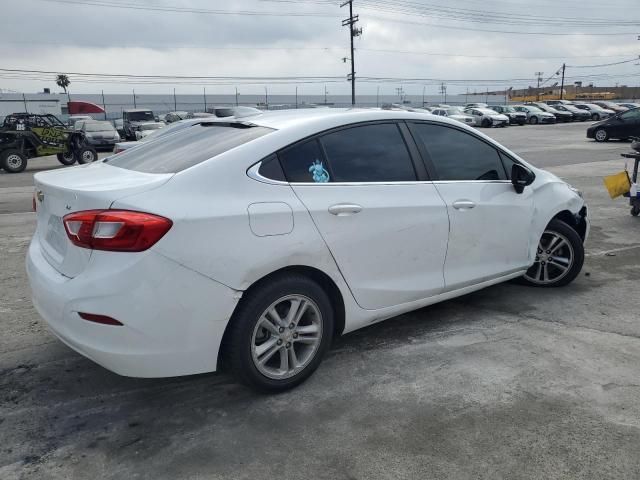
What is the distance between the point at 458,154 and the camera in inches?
155

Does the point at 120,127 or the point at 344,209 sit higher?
the point at 120,127

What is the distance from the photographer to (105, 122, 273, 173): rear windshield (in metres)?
3.06

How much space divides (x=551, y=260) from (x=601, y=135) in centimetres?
2177

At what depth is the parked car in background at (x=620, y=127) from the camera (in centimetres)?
2303

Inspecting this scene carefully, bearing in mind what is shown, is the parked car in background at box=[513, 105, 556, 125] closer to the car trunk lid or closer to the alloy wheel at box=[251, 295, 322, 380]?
the alloy wheel at box=[251, 295, 322, 380]

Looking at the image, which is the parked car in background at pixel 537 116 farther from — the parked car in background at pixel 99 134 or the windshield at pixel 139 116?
the parked car in background at pixel 99 134

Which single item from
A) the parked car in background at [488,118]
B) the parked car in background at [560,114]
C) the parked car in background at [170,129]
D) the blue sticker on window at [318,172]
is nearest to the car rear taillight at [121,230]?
the blue sticker on window at [318,172]

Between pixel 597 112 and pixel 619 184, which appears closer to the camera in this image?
pixel 619 184

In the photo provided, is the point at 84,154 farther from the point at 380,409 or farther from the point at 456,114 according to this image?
the point at 456,114

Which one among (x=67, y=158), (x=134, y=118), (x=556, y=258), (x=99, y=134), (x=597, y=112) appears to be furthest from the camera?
(x=597, y=112)


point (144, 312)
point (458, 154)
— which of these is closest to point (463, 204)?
point (458, 154)

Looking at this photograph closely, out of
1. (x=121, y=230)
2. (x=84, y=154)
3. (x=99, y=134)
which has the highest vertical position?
(x=99, y=134)

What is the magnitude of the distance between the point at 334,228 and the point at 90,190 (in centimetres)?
131

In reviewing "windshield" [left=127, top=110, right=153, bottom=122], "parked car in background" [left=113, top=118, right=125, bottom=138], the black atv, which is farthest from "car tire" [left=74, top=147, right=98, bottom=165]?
"windshield" [left=127, top=110, right=153, bottom=122]
